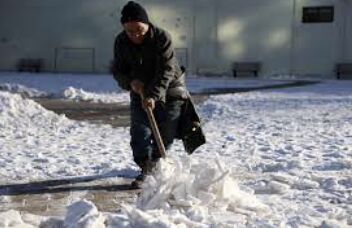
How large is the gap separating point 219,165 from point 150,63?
47.7 inches

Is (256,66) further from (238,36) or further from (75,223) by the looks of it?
(75,223)

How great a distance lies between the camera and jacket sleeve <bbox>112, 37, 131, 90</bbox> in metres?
6.61

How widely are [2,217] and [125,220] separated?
955mm

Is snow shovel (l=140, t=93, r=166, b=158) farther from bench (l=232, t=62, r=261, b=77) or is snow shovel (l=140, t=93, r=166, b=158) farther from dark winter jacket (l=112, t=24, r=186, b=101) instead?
bench (l=232, t=62, r=261, b=77)

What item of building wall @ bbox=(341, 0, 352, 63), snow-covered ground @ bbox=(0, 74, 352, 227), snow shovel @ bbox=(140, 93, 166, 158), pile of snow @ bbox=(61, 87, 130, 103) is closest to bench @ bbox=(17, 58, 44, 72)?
pile of snow @ bbox=(61, 87, 130, 103)

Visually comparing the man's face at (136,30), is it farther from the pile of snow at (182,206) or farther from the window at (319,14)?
the window at (319,14)

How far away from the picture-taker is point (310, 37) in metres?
25.5

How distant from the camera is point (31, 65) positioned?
28.2 metres

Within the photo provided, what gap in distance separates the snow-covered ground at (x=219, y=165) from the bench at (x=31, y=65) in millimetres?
15212

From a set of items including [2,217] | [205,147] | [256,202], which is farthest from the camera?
[205,147]

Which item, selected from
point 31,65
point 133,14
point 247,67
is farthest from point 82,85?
point 133,14

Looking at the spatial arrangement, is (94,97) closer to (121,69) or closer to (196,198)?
(121,69)

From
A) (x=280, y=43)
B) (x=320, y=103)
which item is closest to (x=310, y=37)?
(x=280, y=43)

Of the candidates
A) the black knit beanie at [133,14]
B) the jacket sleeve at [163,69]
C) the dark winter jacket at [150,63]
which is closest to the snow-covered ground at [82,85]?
the dark winter jacket at [150,63]
